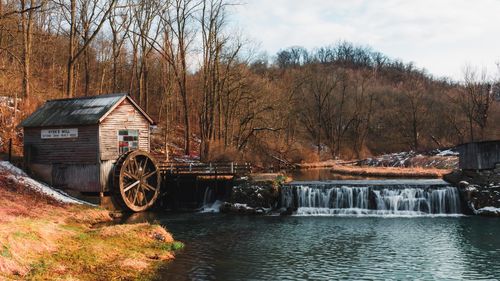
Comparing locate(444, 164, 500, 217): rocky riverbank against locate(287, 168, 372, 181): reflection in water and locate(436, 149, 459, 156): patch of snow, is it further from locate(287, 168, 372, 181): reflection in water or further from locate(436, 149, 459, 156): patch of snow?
locate(436, 149, 459, 156): patch of snow

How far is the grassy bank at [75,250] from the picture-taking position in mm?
11189

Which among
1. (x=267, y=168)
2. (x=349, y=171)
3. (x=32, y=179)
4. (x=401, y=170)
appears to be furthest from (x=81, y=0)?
(x=401, y=170)

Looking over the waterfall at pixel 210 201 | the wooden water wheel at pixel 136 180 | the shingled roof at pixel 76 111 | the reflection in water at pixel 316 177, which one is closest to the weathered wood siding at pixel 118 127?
the shingled roof at pixel 76 111

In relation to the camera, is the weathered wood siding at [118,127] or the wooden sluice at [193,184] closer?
the weathered wood siding at [118,127]

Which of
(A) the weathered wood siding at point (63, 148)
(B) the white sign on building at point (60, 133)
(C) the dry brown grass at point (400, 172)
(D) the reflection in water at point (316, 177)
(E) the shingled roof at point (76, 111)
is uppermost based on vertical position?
(E) the shingled roof at point (76, 111)

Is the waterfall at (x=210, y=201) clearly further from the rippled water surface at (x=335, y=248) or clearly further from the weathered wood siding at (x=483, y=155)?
the weathered wood siding at (x=483, y=155)

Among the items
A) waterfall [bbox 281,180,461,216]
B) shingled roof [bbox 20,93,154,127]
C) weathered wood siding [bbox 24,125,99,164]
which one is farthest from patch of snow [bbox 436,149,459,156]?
weathered wood siding [bbox 24,125,99,164]

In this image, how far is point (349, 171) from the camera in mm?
42688

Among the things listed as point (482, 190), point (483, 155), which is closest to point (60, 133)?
point (482, 190)

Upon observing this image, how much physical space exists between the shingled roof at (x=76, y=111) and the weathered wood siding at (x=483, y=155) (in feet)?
65.4

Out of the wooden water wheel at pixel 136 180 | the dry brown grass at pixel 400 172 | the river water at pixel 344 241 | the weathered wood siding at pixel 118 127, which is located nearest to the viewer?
the river water at pixel 344 241

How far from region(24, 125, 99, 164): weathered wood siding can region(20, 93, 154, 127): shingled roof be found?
427 millimetres

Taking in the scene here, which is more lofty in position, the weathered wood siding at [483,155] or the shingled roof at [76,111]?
the shingled roof at [76,111]

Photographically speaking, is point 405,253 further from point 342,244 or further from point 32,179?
point 32,179
